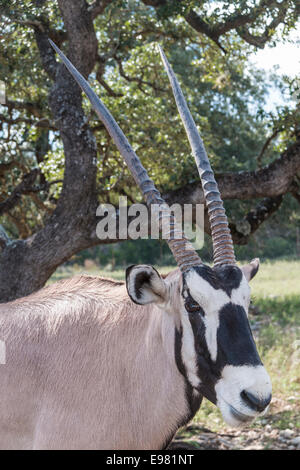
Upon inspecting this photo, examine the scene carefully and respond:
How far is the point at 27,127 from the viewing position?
886 cm

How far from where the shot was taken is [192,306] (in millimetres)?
2865

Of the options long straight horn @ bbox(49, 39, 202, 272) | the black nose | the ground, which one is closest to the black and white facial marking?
the black nose

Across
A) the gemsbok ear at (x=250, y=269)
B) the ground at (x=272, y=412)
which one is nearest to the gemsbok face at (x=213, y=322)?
the gemsbok ear at (x=250, y=269)

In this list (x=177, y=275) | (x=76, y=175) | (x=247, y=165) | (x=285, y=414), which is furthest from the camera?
(x=247, y=165)

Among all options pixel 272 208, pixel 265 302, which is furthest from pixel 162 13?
pixel 265 302

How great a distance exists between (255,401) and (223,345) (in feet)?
0.99

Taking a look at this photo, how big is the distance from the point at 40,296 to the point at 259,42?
471cm

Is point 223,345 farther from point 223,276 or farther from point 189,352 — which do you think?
point 223,276

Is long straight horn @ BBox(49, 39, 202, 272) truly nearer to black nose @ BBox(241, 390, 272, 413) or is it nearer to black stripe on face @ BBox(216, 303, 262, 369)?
black stripe on face @ BBox(216, 303, 262, 369)

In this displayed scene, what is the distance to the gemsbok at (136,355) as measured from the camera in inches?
110

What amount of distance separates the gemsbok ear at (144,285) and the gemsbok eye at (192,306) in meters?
0.18

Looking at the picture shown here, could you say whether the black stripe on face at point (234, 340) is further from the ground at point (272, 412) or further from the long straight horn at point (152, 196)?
the ground at point (272, 412)

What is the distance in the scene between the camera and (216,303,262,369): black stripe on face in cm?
268
